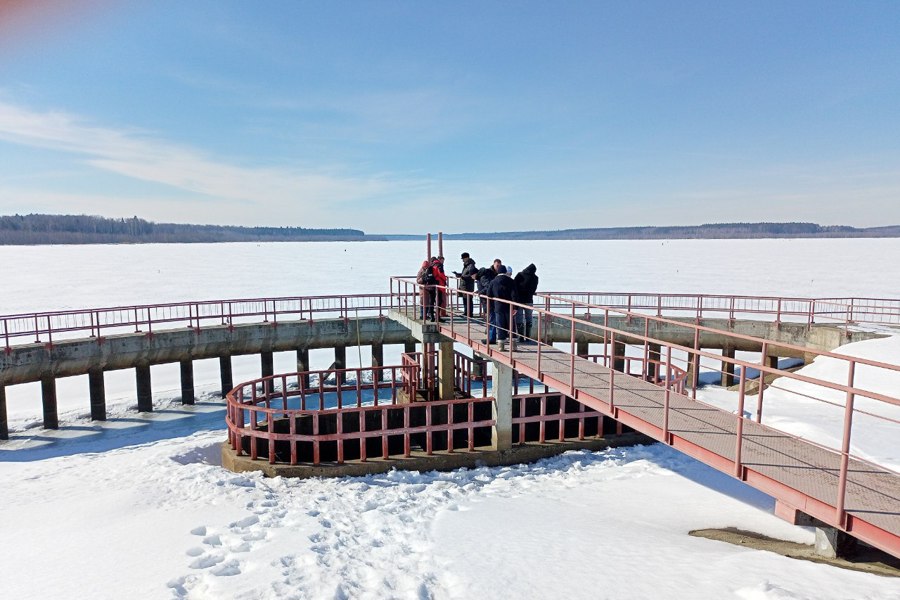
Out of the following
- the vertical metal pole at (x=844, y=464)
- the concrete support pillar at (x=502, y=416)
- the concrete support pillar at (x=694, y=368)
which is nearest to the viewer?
the vertical metal pole at (x=844, y=464)

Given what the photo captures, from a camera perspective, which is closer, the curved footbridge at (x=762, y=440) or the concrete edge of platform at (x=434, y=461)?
the curved footbridge at (x=762, y=440)

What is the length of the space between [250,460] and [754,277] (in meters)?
52.6

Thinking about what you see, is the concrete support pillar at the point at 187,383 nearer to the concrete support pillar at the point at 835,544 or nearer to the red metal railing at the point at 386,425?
the red metal railing at the point at 386,425

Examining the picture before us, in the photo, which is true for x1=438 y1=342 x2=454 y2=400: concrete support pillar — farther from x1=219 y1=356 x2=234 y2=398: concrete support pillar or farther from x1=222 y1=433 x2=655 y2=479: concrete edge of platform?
x1=219 y1=356 x2=234 y2=398: concrete support pillar

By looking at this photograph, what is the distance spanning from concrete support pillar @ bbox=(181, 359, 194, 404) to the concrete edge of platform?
7758 millimetres

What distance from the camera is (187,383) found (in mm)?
17797

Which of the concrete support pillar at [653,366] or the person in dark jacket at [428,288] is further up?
the person in dark jacket at [428,288]

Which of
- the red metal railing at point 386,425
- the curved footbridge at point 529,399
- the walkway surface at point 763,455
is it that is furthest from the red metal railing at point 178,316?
the walkway surface at point 763,455

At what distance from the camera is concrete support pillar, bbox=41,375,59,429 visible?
15523mm

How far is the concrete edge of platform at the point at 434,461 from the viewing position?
33.6 feet

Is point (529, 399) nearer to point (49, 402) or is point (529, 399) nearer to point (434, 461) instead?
point (434, 461)

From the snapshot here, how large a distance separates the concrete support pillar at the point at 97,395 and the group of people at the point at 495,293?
1144cm

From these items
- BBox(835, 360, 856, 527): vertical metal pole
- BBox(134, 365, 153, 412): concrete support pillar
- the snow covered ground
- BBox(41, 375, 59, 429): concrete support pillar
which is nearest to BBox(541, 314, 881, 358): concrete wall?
the snow covered ground

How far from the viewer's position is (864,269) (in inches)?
2249
